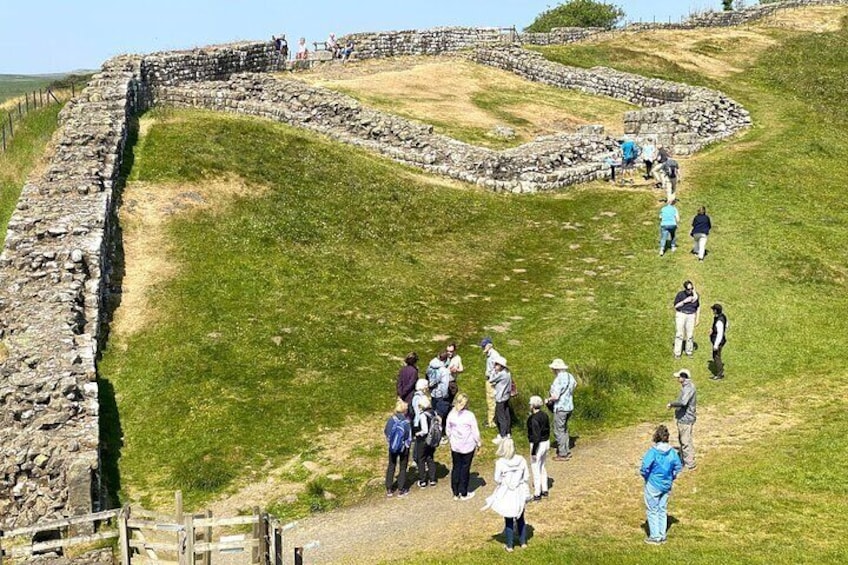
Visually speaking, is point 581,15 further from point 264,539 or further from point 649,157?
point 264,539

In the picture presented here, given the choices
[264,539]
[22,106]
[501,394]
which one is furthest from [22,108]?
[264,539]

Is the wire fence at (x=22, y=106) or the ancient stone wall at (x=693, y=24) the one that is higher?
the ancient stone wall at (x=693, y=24)

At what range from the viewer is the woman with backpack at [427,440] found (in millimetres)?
20844

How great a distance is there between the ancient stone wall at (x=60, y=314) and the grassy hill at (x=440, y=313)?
1.72 m

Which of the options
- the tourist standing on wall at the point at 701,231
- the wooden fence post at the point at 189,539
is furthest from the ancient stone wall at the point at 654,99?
the wooden fence post at the point at 189,539

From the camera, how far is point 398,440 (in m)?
20.2

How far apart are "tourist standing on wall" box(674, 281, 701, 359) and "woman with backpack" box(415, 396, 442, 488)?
30.3 ft

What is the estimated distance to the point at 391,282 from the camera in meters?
Answer: 33.1

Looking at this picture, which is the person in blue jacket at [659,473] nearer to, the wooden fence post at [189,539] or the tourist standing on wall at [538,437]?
the tourist standing on wall at [538,437]

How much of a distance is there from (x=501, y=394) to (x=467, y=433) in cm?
263

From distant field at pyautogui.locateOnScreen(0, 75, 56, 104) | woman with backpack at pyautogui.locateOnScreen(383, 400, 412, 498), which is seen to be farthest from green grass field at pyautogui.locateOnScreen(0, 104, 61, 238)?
distant field at pyautogui.locateOnScreen(0, 75, 56, 104)

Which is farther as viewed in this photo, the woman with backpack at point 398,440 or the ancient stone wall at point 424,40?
the ancient stone wall at point 424,40

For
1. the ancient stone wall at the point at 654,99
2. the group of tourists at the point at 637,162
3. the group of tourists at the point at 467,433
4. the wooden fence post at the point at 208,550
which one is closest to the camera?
the wooden fence post at the point at 208,550

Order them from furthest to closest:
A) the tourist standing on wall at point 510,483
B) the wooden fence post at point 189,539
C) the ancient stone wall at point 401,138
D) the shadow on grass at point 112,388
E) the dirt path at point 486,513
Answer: the ancient stone wall at point 401,138 → the shadow on grass at point 112,388 → the dirt path at point 486,513 → the tourist standing on wall at point 510,483 → the wooden fence post at point 189,539
